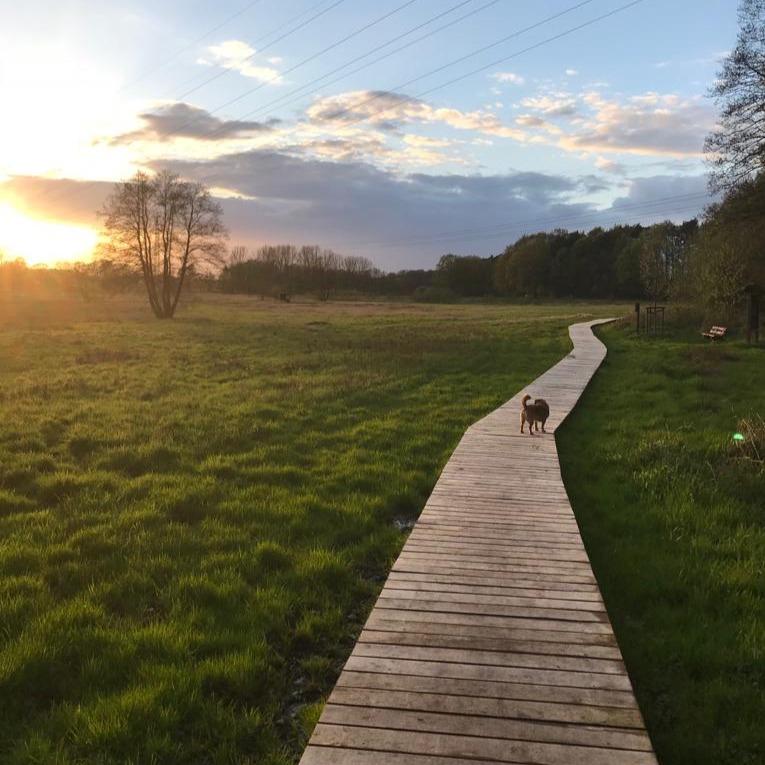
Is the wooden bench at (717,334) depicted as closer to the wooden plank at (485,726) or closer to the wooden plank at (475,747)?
the wooden plank at (485,726)

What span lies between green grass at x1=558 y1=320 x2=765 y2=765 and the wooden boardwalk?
37cm

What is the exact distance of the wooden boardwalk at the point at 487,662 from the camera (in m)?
2.87

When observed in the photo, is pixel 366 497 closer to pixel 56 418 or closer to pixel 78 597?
pixel 78 597

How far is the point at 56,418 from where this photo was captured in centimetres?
1138

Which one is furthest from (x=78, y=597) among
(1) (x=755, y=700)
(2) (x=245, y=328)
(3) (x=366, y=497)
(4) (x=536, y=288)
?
(4) (x=536, y=288)

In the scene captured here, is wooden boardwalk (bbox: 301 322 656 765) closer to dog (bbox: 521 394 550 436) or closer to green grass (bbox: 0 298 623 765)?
green grass (bbox: 0 298 623 765)

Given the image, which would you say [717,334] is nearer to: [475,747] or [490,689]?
A: [490,689]

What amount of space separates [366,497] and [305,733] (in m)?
3.86

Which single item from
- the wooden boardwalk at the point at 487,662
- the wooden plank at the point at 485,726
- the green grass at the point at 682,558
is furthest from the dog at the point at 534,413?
the wooden plank at the point at 485,726

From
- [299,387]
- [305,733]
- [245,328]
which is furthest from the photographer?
[245,328]

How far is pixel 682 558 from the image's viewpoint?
5438mm

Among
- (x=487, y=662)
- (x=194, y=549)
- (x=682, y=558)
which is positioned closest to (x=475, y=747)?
(x=487, y=662)

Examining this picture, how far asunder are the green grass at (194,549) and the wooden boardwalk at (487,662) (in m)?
0.44

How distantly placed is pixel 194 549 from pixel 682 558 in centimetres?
440
